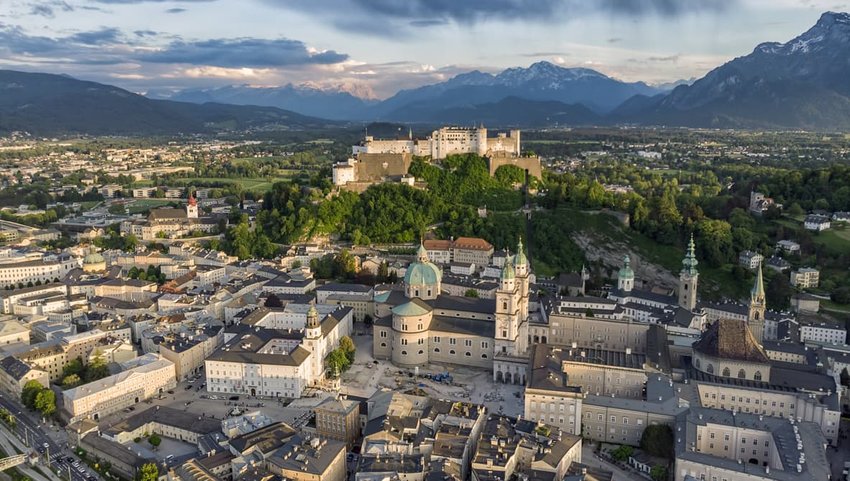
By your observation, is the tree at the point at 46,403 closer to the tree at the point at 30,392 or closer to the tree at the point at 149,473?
the tree at the point at 30,392

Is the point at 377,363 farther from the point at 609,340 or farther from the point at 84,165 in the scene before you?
the point at 84,165

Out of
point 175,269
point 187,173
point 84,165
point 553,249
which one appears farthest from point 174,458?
point 84,165

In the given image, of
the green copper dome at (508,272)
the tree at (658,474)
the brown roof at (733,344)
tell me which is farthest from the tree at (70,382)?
the brown roof at (733,344)

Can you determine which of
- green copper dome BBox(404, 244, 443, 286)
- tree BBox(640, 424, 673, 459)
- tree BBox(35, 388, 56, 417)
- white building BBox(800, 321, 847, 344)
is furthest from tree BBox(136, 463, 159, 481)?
white building BBox(800, 321, 847, 344)

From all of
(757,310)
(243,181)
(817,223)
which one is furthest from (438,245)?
(243,181)

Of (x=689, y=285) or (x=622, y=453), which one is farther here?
(x=689, y=285)

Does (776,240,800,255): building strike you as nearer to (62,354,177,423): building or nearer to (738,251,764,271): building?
(738,251,764,271): building

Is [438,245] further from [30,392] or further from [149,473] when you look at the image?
[149,473]
